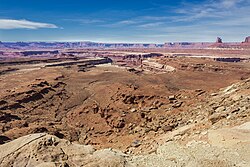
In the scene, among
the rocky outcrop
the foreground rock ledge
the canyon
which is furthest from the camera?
the canyon

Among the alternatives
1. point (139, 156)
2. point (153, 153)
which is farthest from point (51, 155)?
point (153, 153)

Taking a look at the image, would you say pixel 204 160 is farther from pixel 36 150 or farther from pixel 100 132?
pixel 100 132

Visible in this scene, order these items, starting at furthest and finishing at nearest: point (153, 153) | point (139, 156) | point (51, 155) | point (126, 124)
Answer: point (126, 124) → point (153, 153) → point (139, 156) → point (51, 155)

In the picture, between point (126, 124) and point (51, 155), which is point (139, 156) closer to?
point (51, 155)

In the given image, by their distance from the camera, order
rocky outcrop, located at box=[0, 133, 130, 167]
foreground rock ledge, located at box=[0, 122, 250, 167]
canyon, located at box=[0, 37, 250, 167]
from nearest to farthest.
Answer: foreground rock ledge, located at box=[0, 122, 250, 167] → rocky outcrop, located at box=[0, 133, 130, 167] → canyon, located at box=[0, 37, 250, 167]

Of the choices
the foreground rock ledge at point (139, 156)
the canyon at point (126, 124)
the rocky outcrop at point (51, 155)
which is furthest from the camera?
the canyon at point (126, 124)

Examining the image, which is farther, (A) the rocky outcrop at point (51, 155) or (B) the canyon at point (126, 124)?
(B) the canyon at point (126, 124)

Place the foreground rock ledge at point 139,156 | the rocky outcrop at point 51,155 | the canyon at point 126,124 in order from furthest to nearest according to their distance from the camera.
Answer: the canyon at point 126,124, the rocky outcrop at point 51,155, the foreground rock ledge at point 139,156

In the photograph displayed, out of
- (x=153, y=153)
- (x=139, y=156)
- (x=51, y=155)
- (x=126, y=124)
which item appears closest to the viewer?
(x=51, y=155)

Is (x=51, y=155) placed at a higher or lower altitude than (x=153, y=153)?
higher

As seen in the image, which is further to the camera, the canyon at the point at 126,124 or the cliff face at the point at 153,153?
the canyon at the point at 126,124

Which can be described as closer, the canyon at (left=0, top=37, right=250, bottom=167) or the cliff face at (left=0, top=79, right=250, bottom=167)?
the cliff face at (left=0, top=79, right=250, bottom=167)

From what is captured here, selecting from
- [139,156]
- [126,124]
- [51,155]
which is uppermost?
[51,155]

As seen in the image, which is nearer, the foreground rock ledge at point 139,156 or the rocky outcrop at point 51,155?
the foreground rock ledge at point 139,156
